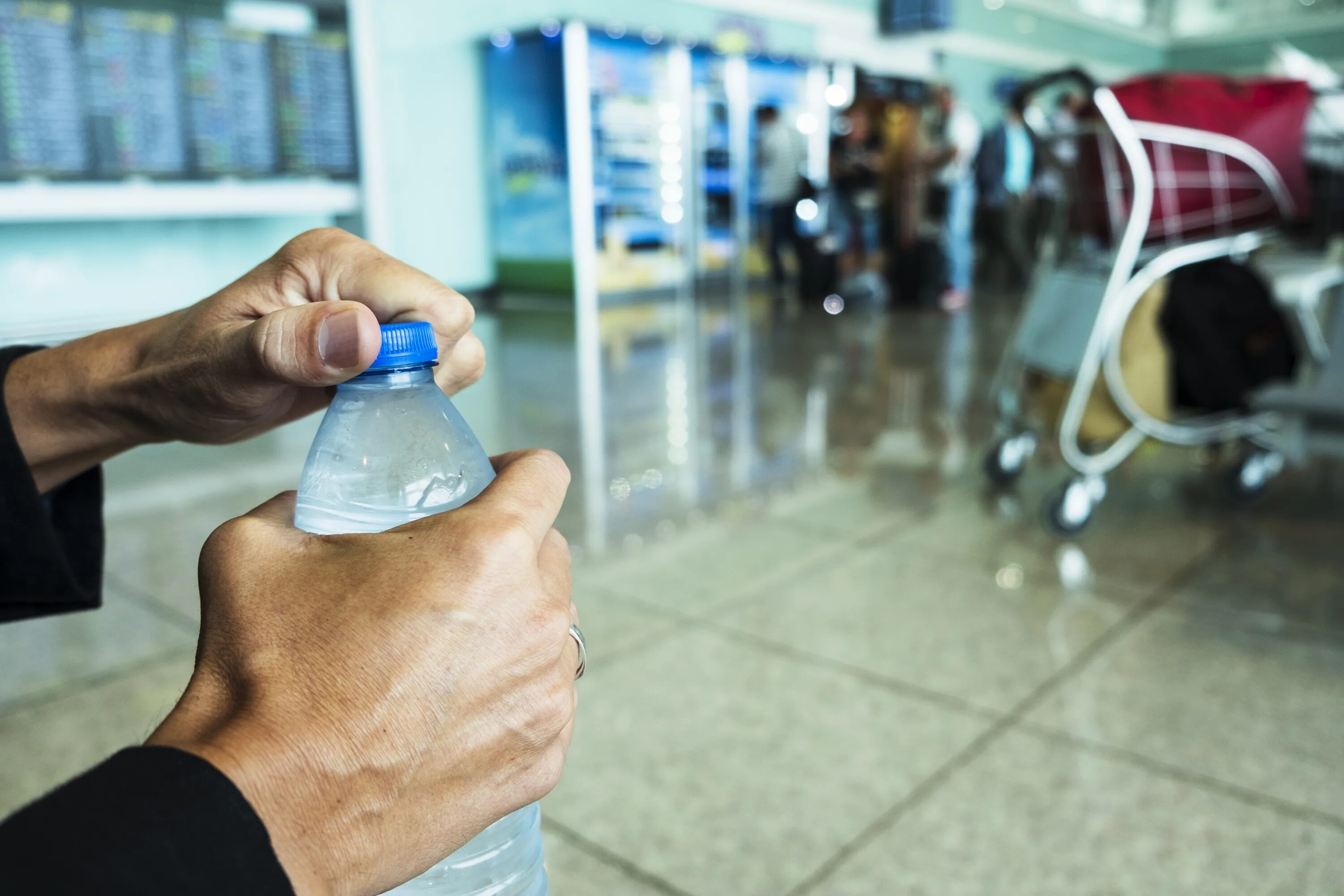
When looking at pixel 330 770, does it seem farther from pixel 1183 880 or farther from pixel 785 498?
pixel 785 498

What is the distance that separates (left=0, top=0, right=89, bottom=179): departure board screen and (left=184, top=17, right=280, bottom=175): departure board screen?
58 centimetres

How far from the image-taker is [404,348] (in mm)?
667

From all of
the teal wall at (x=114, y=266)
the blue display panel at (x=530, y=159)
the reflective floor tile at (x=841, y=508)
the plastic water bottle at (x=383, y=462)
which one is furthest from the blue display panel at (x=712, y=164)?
the plastic water bottle at (x=383, y=462)

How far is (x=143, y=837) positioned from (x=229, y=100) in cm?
623

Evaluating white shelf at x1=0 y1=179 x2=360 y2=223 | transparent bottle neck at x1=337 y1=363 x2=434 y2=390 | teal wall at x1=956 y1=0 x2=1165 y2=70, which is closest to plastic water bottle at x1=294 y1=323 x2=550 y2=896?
transparent bottle neck at x1=337 y1=363 x2=434 y2=390

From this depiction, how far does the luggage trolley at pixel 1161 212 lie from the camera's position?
2.77m

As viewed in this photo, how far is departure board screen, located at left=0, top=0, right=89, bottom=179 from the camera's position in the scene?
5191mm

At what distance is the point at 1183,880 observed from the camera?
4.68 feet

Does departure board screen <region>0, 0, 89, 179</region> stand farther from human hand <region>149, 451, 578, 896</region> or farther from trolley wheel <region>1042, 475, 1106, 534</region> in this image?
human hand <region>149, 451, 578, 896</region>

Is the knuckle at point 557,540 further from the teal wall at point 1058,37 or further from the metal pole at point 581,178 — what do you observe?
the teal wall at point 1058,37

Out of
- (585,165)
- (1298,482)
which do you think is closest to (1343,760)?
(1298,482)

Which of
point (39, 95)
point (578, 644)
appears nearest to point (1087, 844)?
point (578, 644)

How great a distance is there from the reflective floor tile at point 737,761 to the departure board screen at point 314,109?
15.8ft

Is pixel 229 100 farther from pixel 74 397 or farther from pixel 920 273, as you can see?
pixel 920 273
